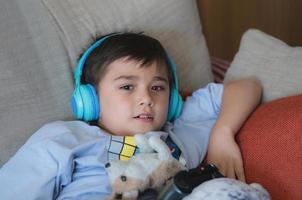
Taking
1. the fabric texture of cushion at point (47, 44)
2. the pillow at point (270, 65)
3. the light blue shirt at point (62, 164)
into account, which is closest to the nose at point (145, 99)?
the light blue shirt at point (62, 164)

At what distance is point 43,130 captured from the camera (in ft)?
3.43

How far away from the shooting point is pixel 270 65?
1.20 m

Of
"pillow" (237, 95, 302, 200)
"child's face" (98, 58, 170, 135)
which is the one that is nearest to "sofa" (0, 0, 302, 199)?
"pillow" (237, 95, 302, 200)

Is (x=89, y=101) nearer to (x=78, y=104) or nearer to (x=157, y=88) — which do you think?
(x=78, y=104)

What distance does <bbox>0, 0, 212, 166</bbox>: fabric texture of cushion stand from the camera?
3.52 feet

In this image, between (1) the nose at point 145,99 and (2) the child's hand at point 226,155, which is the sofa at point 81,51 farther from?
(1) the nose at point 145,99

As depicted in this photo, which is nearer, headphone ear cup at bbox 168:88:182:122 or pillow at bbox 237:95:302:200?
pillow at bbox 237:95:302:200

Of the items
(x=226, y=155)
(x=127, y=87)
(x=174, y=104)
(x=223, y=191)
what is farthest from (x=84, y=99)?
(x=223, y=191)

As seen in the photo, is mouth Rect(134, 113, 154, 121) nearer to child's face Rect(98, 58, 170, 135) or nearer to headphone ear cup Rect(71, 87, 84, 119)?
child's face Rect(98, 58, 170, 135)

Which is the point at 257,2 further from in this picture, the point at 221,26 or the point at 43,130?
the point at 43,130

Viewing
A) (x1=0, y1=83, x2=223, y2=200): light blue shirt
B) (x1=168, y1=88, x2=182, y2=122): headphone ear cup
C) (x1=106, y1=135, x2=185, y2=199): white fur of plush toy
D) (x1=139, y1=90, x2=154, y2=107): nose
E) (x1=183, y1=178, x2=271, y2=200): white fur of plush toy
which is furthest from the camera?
(x1=168, y1=88, x2=182, y2=122): headphone ear cup

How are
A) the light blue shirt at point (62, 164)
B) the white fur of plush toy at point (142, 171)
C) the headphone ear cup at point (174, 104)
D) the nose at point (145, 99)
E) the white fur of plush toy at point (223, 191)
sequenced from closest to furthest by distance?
the white fur of plush toy at point (223, 191), the white fur of plush toy at point (142, 171), the light blue shirt at point (62, 164), the nose at point (145, 99), the headphone ear cup at point (174, 104)

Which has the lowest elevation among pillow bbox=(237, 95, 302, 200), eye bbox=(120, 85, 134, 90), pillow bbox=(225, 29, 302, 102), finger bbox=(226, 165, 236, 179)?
finger bbox=(226, 165, 236, 179)

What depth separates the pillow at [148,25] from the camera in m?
1.20
